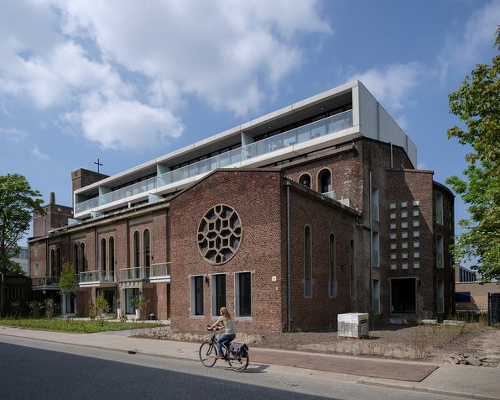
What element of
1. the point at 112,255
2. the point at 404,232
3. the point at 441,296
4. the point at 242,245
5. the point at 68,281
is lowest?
the point at 441,296

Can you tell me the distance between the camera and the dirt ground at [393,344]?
45.2 ft

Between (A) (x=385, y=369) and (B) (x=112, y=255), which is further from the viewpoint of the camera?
(B) (x=112, y=255)

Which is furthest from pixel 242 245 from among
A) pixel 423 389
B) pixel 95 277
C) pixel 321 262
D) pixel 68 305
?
pixel 68 305

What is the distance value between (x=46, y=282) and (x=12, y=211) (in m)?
7.15

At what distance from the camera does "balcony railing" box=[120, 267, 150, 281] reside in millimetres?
31672

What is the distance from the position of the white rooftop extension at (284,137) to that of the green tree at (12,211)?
7.82m

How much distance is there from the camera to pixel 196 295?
2245 cm

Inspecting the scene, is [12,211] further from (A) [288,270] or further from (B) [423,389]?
(B) [423,389]

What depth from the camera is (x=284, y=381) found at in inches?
419

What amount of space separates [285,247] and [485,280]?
11740 millimetres

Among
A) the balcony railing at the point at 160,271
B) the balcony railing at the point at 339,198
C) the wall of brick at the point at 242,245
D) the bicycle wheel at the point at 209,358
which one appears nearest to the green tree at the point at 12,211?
the balcony railing at the point at 160,271

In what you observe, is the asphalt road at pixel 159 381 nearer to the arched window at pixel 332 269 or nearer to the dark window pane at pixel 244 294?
the dark window pane at pixel 244 294

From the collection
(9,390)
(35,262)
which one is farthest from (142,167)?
(9,390)

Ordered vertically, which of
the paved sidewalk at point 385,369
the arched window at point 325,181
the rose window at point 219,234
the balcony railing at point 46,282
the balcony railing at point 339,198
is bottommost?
the balcony railing at point 46,282
